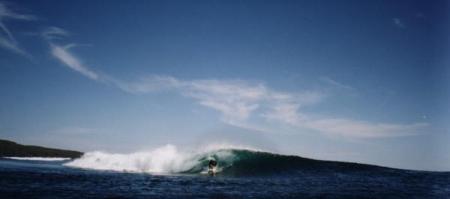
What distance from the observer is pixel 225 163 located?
26.1 m

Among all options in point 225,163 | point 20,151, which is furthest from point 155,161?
point 20,151

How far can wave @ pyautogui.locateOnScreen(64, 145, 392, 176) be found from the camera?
82.6ft

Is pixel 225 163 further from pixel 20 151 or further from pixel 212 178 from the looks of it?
pixel 20 151

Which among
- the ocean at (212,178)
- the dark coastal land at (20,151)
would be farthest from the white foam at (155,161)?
the dark coastal land at (20,151)

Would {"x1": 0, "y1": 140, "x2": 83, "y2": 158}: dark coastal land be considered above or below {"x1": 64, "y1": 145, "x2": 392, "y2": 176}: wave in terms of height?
above

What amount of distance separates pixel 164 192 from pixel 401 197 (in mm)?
9320

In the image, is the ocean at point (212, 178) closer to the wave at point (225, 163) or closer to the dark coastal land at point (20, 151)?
the wave at point (225, 163)

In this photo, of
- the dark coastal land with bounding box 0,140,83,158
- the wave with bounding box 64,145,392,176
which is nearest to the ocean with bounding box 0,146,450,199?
the wave with bounding box 64,145,392,176

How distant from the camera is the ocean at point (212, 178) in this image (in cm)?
1263

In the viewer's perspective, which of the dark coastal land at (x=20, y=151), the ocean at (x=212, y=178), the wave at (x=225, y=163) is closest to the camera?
the ocean at (x=212, y=178)

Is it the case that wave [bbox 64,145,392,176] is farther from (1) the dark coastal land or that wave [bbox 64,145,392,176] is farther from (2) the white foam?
(1) the dark coastal land

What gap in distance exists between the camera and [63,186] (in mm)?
13047

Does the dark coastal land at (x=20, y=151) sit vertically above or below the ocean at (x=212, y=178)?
above

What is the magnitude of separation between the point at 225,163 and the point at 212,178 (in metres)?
6.42
